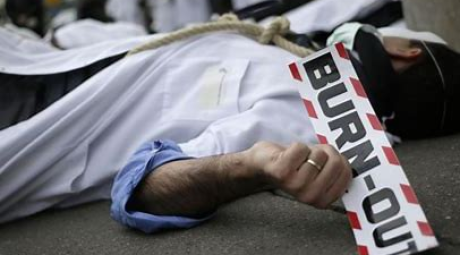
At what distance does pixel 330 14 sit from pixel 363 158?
4.61 feet

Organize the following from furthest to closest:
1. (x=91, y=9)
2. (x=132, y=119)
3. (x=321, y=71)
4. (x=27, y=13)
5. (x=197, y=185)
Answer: (x=91, y=9), (x=27, y=13), (x=132, y=119), (x=197, y=185), (x=321, y=71)

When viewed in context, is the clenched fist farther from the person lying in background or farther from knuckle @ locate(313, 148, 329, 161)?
the person lying in background

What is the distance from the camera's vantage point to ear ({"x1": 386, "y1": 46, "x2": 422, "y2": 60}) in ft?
6.35

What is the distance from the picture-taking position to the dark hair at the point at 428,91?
74.7 inches

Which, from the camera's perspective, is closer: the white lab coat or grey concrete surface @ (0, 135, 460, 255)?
grey concrete surface @ (0, 135, 460, 255)

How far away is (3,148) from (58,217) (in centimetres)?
22

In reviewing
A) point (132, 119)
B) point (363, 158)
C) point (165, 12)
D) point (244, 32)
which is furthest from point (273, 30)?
point (165, 12)

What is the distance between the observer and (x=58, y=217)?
6.07 feet

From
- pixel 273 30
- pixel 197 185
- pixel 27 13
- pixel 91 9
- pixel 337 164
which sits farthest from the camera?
pixel 91 9

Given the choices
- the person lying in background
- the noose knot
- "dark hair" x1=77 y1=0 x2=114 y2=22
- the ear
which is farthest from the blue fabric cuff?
"dark hair" x1=77 y1=0 x2=114 y2=22

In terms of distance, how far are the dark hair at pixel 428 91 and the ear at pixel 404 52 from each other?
0.05 feet

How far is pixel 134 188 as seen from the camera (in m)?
1.52

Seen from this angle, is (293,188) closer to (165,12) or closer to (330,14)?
(330,14)

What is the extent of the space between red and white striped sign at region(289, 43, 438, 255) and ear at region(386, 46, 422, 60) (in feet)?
2.16
